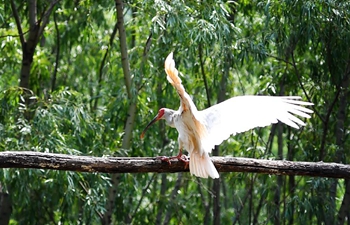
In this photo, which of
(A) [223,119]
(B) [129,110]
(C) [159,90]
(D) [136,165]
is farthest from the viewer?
(C) [159,90]

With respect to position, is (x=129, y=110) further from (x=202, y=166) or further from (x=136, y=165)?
(x=136, y=165)

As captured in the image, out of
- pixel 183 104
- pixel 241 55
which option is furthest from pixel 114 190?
pixel 183 104

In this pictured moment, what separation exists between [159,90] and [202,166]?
4.03 metres

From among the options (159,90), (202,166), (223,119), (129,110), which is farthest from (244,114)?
(159,90)

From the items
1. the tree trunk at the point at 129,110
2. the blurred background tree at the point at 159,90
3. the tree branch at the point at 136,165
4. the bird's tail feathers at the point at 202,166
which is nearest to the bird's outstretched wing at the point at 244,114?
the bird's tail feathers at the point at 202,166

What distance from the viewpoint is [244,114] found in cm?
536

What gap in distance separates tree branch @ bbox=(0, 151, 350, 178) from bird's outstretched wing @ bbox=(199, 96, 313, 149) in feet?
1.40

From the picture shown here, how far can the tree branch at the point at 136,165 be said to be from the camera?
4.43 m

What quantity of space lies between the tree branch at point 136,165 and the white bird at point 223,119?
190mm

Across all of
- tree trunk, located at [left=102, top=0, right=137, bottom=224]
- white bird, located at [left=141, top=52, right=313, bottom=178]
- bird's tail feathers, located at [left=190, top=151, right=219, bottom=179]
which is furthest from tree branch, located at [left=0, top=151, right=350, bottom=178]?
tree trunk, located at [left=102, top=0, right=137, bottom=224]

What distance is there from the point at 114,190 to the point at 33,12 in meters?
2.06

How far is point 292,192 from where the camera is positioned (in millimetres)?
8625

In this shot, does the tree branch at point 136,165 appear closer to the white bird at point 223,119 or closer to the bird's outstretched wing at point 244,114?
the white bird at point 223,119

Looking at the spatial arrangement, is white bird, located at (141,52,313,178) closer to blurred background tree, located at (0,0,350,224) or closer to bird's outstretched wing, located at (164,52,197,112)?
bird's outstretched wing, located at (164,52,197,112)
